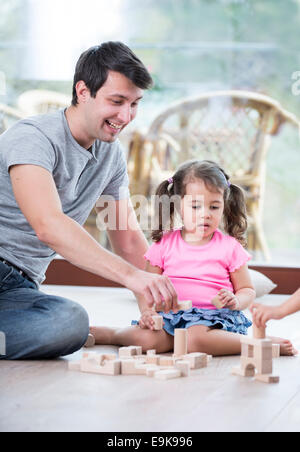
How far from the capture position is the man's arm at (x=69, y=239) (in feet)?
4.74

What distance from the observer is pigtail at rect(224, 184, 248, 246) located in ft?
6.66

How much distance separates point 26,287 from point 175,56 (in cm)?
196

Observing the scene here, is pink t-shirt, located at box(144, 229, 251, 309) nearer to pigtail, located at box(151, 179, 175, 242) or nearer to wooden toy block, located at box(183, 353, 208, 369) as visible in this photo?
pigtail, located at box(151, 179, 175, 242)

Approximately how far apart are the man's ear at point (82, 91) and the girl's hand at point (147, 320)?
0.54 m

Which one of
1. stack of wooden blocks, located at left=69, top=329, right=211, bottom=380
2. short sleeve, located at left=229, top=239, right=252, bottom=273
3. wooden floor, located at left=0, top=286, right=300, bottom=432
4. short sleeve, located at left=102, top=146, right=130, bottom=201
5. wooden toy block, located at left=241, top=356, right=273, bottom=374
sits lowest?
wooden floor, located at left=0, top=286, right=300, bottom=432

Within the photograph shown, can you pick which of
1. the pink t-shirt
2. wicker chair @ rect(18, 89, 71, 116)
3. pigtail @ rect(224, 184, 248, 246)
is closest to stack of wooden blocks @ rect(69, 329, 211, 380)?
the pink t-shirt

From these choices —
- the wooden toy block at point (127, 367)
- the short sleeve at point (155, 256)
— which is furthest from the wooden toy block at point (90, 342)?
the wooden toy block at point (127, 367)

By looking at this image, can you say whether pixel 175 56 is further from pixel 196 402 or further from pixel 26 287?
pixel 196 402

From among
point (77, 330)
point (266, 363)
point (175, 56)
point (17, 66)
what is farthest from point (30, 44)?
point (266, 363)

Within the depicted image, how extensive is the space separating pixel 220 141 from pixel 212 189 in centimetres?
133

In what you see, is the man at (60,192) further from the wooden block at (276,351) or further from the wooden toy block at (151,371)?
the wooden block at (276,351)

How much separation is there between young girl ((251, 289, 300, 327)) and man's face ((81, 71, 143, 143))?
0.59 meters

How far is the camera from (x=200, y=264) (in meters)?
1.91

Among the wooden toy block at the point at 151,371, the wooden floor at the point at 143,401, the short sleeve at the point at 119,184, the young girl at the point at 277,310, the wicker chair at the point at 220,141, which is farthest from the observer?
the wicker chair at the point at 220,141
